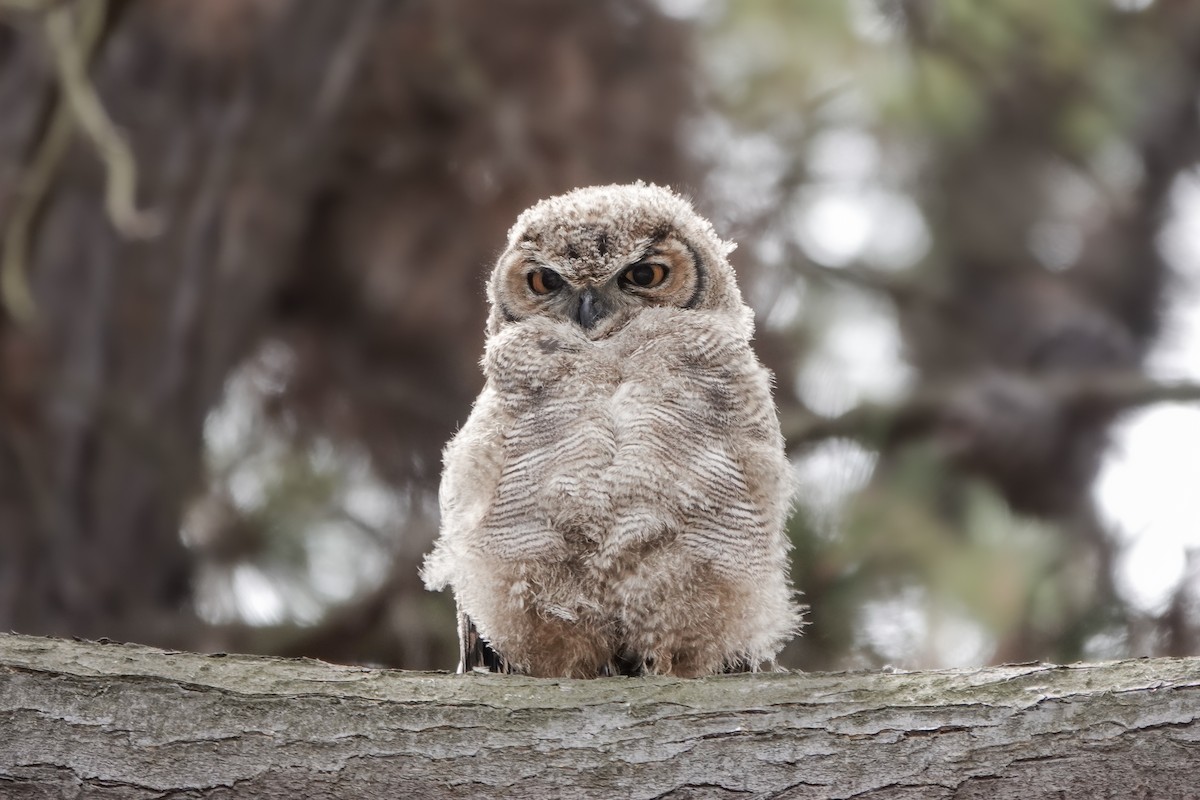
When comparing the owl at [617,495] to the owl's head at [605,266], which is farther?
the owl's head at [605,266]

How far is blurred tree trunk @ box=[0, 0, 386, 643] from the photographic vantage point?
677cm

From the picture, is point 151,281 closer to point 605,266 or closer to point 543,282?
point 543,282

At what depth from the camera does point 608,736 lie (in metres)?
2.53

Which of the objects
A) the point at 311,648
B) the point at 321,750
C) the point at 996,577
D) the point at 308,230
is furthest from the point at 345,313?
the point at 321,750

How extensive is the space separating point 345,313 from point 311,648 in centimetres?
311

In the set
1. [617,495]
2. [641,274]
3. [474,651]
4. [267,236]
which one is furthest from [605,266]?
[267,236]

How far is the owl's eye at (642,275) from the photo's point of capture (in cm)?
334

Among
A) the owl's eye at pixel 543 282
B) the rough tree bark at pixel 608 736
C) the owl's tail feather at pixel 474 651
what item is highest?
the owl's eye at pixel 543 282

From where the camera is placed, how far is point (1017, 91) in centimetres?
1098

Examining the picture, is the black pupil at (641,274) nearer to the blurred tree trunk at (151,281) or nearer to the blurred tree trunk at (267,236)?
the blurred tree trunk at (267,236)

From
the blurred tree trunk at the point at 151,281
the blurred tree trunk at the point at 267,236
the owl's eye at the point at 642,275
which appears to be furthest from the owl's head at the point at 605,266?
the blurred tree trunk at the point at 151,281

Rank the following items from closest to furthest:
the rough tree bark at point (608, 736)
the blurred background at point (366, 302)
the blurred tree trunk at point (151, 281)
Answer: the rough tree bark at point (608, 736) < the blurred background at point (366, 302) < the blurred tree trunk at point (151, 281)

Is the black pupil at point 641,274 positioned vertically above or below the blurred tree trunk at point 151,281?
below

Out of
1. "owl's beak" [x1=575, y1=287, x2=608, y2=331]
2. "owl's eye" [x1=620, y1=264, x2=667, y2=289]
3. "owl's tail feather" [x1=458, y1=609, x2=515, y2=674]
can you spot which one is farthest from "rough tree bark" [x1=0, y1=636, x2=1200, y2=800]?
"owl's eye" [x1=620, y1=264, x2=667, y2=289]
